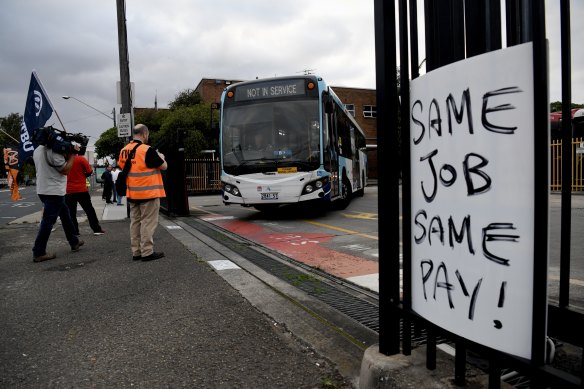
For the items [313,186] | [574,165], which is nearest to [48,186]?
[313,186]

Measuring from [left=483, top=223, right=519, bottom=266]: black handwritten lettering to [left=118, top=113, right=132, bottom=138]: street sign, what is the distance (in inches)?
480

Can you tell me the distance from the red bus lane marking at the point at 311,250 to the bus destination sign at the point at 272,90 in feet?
9.68

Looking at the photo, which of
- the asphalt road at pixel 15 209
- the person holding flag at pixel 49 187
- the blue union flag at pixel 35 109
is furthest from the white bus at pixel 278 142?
the asphalt road at pixel 15 209

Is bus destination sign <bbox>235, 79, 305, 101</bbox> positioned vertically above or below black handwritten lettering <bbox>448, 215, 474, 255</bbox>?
above

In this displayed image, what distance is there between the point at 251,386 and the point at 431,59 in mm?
1839

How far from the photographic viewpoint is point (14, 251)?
6750mm

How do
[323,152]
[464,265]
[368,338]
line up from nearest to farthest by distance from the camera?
[464,265]
[368,338]
[323,152]

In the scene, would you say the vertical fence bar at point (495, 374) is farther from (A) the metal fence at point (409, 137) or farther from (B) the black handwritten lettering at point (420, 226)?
(B) the black handwritten lettering at point (420, 226)

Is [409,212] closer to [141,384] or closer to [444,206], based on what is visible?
[444,206]

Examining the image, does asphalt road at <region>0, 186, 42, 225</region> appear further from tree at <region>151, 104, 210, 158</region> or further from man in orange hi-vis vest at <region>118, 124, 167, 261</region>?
tree at <region>151, 104, 210, 158</region>

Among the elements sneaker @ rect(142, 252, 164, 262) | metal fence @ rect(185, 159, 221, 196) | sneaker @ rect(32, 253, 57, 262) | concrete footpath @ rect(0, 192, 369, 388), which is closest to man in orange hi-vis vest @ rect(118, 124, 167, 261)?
sneaker @ rect(142, 252, 164, 262)

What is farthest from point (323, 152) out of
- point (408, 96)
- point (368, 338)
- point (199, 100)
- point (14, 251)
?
point (199, 100)

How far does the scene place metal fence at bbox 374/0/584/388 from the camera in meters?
1.44

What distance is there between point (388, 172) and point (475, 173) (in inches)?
19.7
